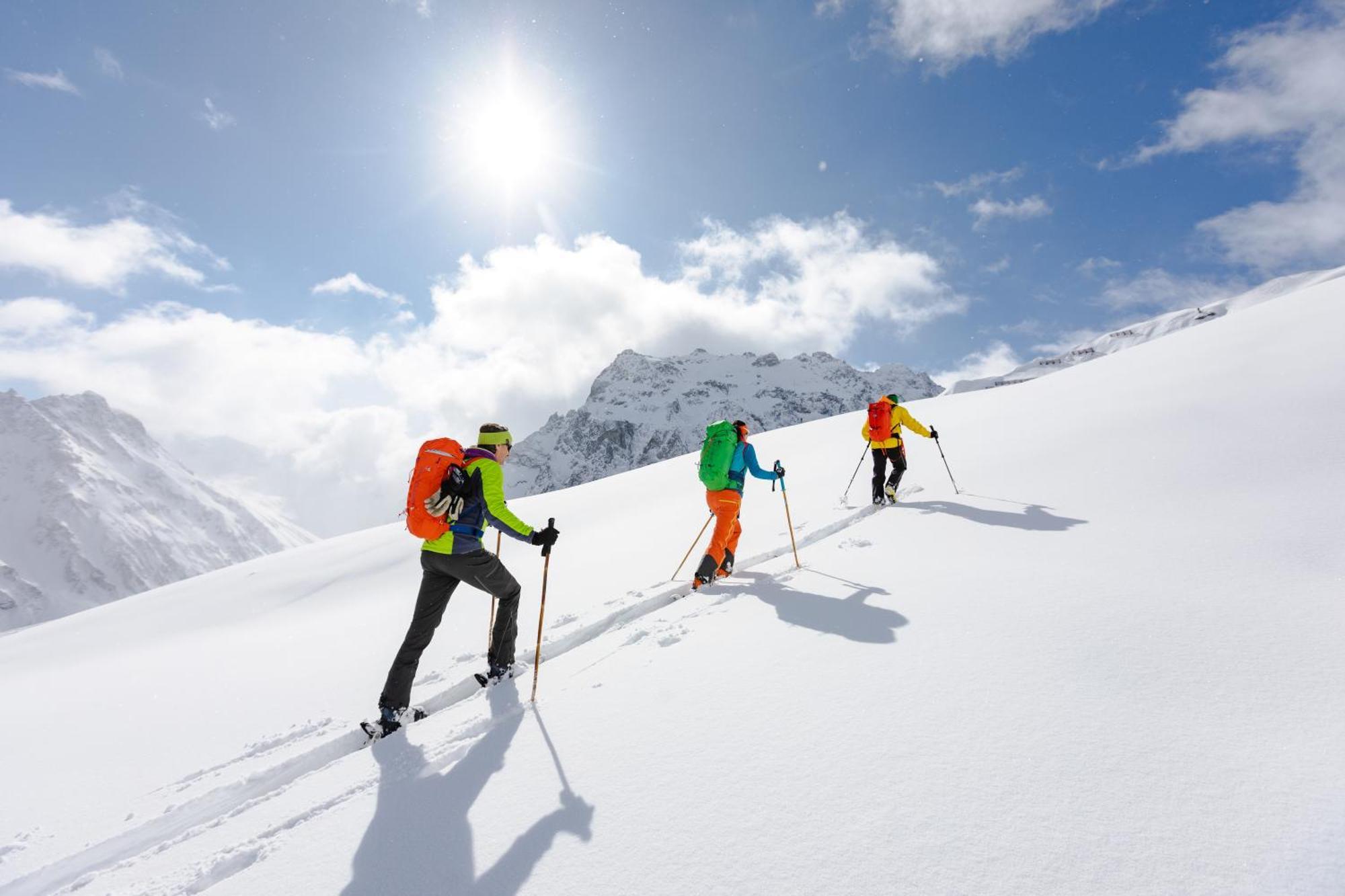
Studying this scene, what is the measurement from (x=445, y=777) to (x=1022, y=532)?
6605 millimetres

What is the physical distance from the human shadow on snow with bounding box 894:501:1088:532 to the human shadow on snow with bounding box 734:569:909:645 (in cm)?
268

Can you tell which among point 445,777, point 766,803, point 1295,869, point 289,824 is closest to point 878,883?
point 766,803

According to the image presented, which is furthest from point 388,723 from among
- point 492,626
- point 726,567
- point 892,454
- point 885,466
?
point 892,454

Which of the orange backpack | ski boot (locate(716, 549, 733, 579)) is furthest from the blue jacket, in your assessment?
the orange backpack

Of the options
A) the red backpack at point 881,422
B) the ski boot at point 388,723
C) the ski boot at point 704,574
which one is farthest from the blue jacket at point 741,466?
the ski boot at point 388,723

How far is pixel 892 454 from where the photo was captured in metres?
10.9

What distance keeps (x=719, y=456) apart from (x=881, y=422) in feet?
14.3

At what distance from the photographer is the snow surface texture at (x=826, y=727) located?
250cm

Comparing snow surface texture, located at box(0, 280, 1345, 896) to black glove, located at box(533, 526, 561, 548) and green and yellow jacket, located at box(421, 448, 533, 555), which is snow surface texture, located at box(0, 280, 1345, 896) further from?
green and yellow jacket, located at box(421, 448, 533, 555)

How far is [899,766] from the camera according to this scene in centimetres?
297

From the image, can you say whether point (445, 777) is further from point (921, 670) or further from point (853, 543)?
point (853, 543)

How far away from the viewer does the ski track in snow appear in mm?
3473

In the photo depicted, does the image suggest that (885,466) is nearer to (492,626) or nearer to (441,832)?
(492,626)

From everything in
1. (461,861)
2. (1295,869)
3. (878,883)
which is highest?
(461,861)
